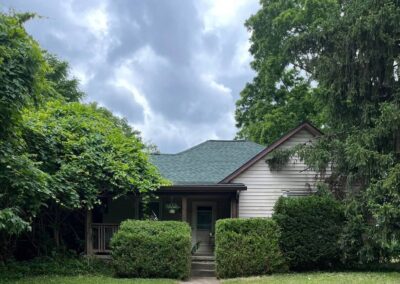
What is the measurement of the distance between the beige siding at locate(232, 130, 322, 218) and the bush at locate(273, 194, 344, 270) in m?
2.53

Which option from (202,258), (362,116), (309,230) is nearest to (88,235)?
(202,258)

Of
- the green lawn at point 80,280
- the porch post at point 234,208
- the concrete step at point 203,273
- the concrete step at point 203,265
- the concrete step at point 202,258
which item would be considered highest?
the porch post at point 234,208

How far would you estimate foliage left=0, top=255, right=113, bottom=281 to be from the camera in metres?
12.5

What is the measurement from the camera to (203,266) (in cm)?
1450

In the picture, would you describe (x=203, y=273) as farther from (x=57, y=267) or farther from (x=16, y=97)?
(x=16, y=97)

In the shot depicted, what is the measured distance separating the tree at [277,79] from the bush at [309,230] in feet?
43.7

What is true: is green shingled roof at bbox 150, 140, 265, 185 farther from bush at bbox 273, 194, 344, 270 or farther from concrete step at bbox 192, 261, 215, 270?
bush at bbox 273, 194, 344, 270

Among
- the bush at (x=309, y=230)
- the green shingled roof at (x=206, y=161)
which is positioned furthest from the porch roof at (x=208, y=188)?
the bush at (x=309, y=230)

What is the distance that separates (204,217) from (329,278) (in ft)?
22.5

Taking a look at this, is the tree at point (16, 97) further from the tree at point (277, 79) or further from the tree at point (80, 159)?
the tree at point (277, 79)

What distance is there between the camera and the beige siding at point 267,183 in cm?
1570

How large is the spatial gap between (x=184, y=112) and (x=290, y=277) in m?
19.2

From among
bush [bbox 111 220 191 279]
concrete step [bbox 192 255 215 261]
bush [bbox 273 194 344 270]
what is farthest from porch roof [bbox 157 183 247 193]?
bush [bbox 111 220 191 279]

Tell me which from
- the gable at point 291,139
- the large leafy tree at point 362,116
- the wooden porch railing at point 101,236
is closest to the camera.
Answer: the large leafy tree at point 362,116
